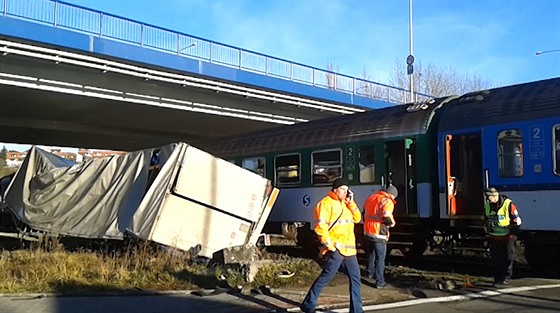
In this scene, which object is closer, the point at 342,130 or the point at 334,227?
the point at 334,227

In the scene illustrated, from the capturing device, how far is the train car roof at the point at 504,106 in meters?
10.9

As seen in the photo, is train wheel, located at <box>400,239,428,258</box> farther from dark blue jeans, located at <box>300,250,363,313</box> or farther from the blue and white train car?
dark blue jeans, located at <box>300,250,363,313</box>

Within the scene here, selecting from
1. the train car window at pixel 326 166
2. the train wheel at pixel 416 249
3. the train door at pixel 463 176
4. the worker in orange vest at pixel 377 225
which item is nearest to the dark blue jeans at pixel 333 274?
the worker in orange vest at pixel 377 225

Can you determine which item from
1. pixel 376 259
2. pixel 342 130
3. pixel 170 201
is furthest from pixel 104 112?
pixel 376 259

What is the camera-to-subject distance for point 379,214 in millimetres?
10242

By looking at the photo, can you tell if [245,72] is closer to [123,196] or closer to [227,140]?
[227,140]

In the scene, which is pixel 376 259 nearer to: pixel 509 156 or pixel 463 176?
pixel 509 156

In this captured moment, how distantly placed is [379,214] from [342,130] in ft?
16.3

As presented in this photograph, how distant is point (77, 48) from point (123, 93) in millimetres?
3441

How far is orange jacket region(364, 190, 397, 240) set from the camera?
400 inches

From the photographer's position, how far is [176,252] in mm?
10969

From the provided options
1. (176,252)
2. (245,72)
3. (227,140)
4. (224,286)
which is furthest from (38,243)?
(245,72)

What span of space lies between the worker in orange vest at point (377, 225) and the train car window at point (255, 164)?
7.41 meters

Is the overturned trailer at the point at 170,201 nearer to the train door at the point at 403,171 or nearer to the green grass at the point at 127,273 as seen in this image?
the green grass at the point at 127,273
